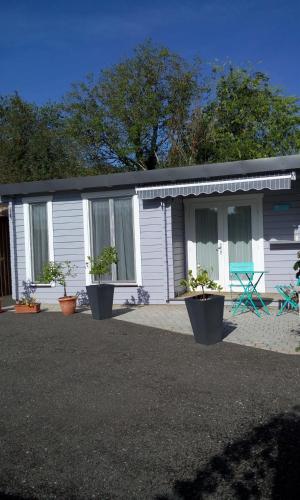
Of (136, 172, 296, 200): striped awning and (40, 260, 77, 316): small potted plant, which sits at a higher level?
(136, 172, 296, 200): striped awning

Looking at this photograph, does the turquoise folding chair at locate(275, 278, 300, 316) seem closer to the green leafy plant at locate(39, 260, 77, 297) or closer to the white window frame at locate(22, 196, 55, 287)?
the green leafy plant at locate(39, 260, 77, 297)

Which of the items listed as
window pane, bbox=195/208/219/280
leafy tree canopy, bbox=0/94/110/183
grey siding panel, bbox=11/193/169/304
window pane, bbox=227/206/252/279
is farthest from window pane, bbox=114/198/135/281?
leafy tree canopy, bbox=0/94/110/183

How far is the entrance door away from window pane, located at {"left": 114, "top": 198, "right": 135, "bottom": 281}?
1487 millimetres

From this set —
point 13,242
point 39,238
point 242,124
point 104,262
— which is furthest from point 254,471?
point 242,124

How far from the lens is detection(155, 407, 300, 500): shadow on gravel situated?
302 cm

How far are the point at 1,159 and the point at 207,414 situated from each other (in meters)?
24.8

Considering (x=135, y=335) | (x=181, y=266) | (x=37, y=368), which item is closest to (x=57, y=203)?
(x=181, y=266)

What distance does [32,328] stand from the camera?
8.80 m

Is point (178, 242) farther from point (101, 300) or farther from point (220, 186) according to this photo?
point (101, 300)

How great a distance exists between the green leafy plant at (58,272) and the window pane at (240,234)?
3697mm

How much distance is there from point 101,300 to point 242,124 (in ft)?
58.0

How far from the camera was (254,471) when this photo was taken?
10.8 ft

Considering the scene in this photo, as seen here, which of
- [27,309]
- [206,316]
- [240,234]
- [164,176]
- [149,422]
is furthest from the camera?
[240,234]

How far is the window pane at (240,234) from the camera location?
10852 mm
